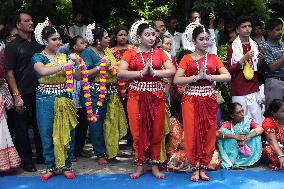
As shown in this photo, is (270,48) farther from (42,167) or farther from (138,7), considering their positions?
(138,7)

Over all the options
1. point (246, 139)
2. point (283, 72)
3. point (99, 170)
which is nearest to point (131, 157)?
point (99, 170)

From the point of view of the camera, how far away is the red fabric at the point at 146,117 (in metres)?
4.62

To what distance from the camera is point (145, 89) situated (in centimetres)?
462

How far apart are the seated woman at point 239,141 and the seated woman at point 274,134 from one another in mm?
101

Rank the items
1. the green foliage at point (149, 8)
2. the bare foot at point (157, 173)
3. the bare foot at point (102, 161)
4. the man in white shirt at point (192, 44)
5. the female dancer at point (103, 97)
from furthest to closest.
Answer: the green foliage at point (149, 8), the man in white shirt at point (192, 44), the bare foot at point (102, 161), the female dancer at point (103, 97), the bare foot at point (157, 173)

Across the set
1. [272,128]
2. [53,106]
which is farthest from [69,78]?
[272,128]

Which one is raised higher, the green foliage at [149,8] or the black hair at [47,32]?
the green foliage at [149,8]

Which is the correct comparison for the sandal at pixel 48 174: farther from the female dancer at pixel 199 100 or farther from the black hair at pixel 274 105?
the black hair at pixel 274 105

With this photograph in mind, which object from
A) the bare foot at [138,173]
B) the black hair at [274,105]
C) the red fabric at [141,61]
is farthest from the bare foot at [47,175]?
the black hair at [274,105]

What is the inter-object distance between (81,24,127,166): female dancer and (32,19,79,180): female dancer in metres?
0.44

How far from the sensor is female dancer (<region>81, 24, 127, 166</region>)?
506cm

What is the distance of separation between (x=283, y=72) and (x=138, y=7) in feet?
24.2

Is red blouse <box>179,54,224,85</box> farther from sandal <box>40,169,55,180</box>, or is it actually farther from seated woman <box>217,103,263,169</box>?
sandal <box>40,169,55,180</box>

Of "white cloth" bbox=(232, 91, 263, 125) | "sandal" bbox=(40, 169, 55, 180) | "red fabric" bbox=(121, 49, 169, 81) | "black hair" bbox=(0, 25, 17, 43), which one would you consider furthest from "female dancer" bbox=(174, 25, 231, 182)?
"black hair" bbox=(0, 25, 17, 43)
